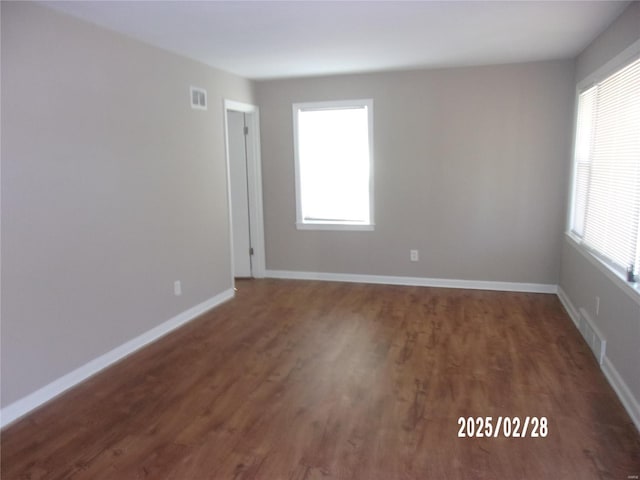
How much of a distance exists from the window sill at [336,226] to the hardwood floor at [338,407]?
4.97ft

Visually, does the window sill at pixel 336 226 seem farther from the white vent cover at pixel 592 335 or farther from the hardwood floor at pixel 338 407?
the white vent cover at pixel 592 335

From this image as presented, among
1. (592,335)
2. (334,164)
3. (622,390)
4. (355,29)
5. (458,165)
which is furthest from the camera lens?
(334,164)

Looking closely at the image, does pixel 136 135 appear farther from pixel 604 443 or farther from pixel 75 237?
pixel 604 443

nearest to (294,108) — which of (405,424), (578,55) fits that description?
(578,55)

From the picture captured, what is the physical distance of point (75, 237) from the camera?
3.10 meters

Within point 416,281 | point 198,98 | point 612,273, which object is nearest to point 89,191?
point 198,98

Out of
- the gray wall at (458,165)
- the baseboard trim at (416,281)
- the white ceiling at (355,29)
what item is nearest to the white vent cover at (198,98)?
the white ceiling at (355,29)

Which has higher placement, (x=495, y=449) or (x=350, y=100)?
(x=350, y=100)

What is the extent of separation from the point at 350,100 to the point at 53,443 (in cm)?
435

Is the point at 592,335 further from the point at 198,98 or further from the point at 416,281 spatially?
the point at 198,98

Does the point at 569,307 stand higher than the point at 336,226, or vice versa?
the point at 336,226

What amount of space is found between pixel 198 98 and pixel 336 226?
221 cm

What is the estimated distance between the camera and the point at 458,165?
517cm
